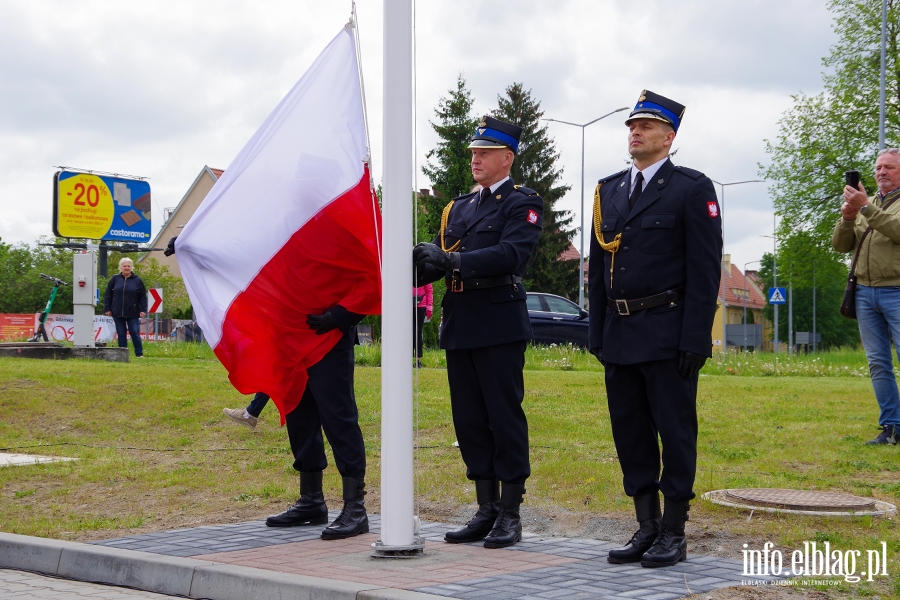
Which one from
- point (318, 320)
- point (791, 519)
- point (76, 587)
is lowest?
point (76, 587)

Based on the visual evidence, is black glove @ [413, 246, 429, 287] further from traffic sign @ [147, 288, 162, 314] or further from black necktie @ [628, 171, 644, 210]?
traffic sign @ [147, 288, 162, 314]

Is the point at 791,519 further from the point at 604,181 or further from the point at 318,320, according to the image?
the point at 318,320

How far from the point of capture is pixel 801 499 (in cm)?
595

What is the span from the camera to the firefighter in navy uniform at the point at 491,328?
5.77 m

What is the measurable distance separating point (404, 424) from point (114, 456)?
197 inches

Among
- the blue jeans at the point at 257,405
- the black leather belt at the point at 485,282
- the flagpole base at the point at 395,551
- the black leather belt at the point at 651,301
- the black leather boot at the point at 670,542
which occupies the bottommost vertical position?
the flagpole base at the point at 395,551

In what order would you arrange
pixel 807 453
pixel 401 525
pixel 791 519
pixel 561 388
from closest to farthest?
pixel 401 525 → pixel 791 519 → pixel 807 453 → pixel 561 388

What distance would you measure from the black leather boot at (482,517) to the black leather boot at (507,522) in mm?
116

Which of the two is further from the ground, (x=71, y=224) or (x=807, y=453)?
(x=71, y=224)

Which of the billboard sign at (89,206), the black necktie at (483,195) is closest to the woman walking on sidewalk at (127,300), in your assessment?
the billboard sign at (89,206)

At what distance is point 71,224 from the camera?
28.9 meters

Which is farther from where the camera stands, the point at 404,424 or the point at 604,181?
the point at 604,181

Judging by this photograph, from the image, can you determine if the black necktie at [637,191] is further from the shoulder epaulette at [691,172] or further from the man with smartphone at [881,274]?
the man with smartphone at [881,274]

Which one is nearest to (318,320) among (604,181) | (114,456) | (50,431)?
(604,181)
